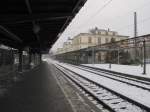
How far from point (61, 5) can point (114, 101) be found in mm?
5759

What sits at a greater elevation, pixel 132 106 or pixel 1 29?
pixel 1 29

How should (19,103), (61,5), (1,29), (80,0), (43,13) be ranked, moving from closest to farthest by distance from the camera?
(19,103), (80,0), (61,5), (43,13), (1,29)

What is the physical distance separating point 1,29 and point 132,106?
12.1 m

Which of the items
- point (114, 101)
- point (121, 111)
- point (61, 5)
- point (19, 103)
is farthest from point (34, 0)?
point (121, 111)

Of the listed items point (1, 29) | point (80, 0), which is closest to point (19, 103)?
point (80, 0)

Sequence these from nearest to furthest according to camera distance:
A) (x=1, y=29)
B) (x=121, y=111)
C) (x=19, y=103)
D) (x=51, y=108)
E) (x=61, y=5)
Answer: (x=121, y=111) < (x=51, y=108) < (x=19, y=103) < (x=61, y=5) < (x=1, y=29)

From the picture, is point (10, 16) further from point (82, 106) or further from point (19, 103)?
point (82, 106)

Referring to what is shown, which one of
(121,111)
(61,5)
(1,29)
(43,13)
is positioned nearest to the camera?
(121,111)

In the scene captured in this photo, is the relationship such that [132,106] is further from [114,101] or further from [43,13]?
[43,13]

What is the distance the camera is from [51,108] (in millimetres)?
9406

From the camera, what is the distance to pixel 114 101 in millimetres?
10727

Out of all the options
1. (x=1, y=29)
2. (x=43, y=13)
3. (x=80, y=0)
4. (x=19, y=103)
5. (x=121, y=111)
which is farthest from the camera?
(x=1, y=29)

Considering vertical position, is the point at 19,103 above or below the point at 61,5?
below

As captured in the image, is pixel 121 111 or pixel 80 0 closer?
pixel 121 111
